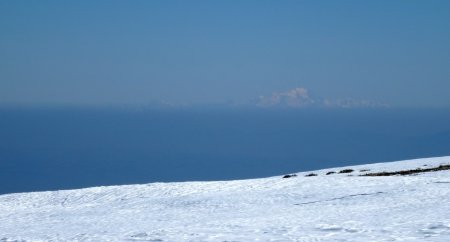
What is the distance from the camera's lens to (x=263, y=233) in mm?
20516

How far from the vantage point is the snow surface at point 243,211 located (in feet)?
66.6

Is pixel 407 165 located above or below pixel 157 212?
above

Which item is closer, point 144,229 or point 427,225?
point 427,225

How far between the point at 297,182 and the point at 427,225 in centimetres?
1301

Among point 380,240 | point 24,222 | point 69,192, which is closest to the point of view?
point 380,240

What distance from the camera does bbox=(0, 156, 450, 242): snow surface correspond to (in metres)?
20.3

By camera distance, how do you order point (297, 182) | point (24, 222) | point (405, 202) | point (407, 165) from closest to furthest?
point (405, 202), point (24, 222), point (297, 182), point (407, 165)

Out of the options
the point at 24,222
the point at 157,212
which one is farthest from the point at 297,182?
the point at 24,222

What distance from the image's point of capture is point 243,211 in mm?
26203

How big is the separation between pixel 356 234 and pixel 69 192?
65.3 feet

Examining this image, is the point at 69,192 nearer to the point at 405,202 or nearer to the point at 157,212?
the point at 157,212

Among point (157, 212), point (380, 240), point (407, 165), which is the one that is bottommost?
point (380, 240)

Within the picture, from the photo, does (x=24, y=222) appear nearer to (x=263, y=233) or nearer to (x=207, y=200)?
(x=207, y=200)

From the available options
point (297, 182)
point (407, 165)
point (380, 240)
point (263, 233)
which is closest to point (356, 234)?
point (380, 240)
